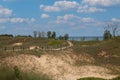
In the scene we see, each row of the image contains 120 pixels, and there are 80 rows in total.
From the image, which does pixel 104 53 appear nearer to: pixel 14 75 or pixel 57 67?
pixel 57 67

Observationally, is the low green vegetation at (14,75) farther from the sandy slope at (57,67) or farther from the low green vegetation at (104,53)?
the low green vegetation at (104,53)

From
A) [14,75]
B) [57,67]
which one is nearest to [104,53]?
[57,67]

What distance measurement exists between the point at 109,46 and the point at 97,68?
52.4 feet

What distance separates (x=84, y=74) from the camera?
6712 cm

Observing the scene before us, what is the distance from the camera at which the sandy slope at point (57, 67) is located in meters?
64.9

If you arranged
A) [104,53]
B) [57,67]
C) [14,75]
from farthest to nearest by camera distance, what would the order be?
1. [104,53]
2. [57,67]
3. [14,75]

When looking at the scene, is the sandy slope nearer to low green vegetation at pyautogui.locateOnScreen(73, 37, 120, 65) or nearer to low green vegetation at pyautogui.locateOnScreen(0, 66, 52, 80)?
low green vegetation at pyautogui.locateOnScreen(73, 37, 120, 65)

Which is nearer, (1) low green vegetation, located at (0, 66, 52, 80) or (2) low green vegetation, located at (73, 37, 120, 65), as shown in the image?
(1) low green vegetation, located at (0, 66, 52, 80)

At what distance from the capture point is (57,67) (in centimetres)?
6850

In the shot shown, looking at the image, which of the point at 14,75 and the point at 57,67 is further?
the point at 57,67

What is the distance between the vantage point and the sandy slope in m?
64.9

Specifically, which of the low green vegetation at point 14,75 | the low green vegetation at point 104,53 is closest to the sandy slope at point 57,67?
the low green vegetation at point 104,53

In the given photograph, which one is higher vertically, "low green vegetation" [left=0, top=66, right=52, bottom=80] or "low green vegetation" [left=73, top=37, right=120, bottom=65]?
"low green vegetation" [left=0, top=66, right=52, bottom=80]

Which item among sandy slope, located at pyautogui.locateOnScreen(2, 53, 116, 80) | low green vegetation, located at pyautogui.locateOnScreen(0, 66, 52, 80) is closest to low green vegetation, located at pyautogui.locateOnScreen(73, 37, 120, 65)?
sandy slope, located at pyautogui.locateOnScreen(2, 53, 116, 80)
